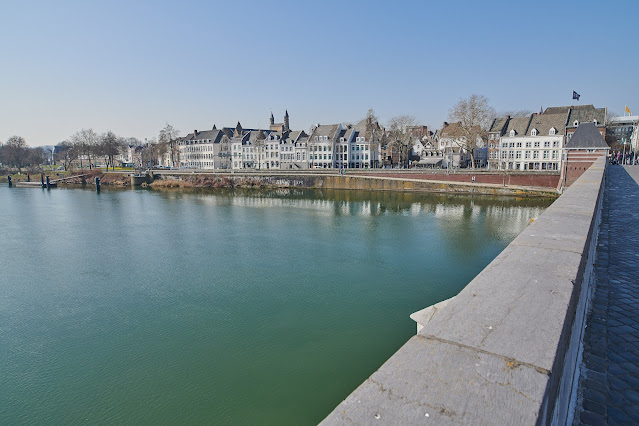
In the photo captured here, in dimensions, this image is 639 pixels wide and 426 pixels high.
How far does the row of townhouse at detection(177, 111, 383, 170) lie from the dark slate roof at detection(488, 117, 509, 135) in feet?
66.9

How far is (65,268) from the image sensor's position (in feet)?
61.2

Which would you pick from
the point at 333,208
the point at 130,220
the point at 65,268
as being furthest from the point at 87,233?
the point at 333,208

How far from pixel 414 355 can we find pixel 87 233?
Answer: 30256mm

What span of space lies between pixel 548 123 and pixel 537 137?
2710 millimetres

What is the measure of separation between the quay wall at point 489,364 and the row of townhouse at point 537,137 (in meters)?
63.0

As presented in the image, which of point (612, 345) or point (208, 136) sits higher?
point (208, 136)

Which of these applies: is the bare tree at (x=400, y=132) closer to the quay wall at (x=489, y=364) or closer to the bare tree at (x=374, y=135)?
the bare tree at (x=374, y=135)

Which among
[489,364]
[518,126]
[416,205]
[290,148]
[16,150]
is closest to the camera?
[489,364]

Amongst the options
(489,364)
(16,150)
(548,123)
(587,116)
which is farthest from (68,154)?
(489,364)

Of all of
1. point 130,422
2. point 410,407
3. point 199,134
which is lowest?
point 130,422

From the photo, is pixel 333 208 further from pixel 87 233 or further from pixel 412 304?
pixel 412 304

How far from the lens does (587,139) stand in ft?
115

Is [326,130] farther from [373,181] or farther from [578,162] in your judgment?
[578,162]

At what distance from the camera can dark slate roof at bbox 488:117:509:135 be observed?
207ft
